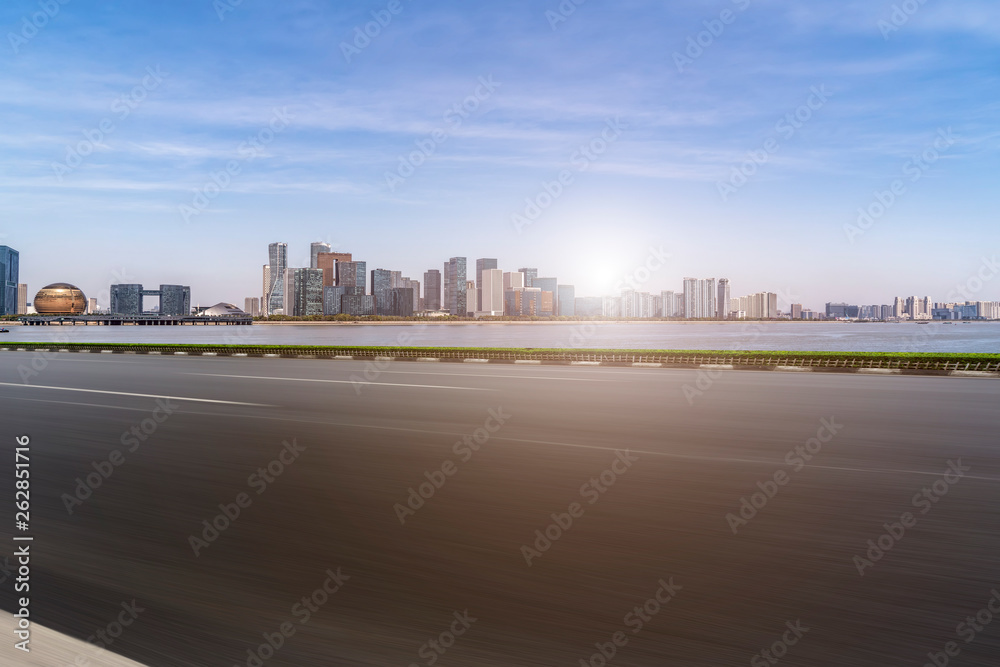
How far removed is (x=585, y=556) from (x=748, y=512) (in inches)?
90.1

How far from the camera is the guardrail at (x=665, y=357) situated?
96.2 feet

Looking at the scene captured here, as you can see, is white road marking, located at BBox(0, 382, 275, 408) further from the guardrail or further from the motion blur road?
the guardrail

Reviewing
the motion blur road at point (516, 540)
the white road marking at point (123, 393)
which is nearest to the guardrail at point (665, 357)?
the motion blur road at point (516, 540)

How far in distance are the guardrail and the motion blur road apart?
58.7 feet

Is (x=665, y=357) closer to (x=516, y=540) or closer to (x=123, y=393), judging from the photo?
(x=123, y=393)

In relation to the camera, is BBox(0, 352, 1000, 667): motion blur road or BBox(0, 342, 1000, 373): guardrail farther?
BBox(0, 342, 1000, 373): guardrail

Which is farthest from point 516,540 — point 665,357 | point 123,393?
point 665,357

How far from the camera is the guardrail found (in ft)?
96.2

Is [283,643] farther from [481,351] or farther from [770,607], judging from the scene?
[481,351]

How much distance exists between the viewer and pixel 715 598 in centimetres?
454

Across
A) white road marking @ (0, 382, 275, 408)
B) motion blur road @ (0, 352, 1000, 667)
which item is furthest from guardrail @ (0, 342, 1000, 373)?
white road marking @ (0, 382, 275, 408)

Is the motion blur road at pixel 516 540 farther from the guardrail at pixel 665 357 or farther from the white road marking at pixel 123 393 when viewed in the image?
the guardrail at pixel 665 357

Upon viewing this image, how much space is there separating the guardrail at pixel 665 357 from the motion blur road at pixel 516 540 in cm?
1788

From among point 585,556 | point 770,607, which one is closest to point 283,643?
point 585,556
